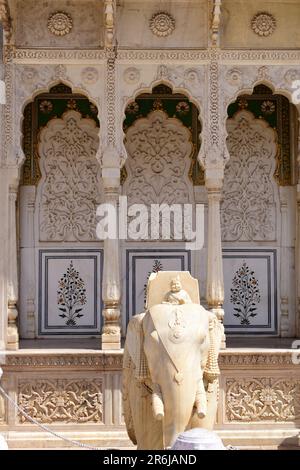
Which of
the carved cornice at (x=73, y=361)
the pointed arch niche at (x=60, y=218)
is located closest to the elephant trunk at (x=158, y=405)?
the carved cornice at (x=73, y=361)

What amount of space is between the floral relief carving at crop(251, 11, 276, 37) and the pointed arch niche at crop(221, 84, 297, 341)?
4.93ft

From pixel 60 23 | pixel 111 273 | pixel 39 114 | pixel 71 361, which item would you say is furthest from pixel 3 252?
pixel 60 23

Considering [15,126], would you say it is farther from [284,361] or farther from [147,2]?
[284,361]

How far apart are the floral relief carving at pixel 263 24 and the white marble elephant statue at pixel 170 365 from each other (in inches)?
150

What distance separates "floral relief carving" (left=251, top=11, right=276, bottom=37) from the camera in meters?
9.97

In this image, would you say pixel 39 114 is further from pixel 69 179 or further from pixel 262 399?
pixel 262 399

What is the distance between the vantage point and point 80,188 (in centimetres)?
1144

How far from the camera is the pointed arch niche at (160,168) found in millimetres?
11430

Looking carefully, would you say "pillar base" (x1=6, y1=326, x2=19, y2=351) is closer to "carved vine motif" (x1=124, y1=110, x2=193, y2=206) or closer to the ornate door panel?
"carved vine motif" (x1=124, y1=110, x2=193, y2=206)

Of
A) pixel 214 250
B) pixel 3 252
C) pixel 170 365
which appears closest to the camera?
pixel 170 365

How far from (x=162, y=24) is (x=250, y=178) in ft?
8.47

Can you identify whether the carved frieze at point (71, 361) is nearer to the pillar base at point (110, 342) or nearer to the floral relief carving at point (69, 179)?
the pillar base at point (110, 342)

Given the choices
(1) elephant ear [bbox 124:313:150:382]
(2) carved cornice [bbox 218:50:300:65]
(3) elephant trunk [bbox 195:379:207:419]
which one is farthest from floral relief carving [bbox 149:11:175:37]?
(3) elephant trunk [bbox 195:379:207:419]

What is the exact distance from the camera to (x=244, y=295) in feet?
37.4
